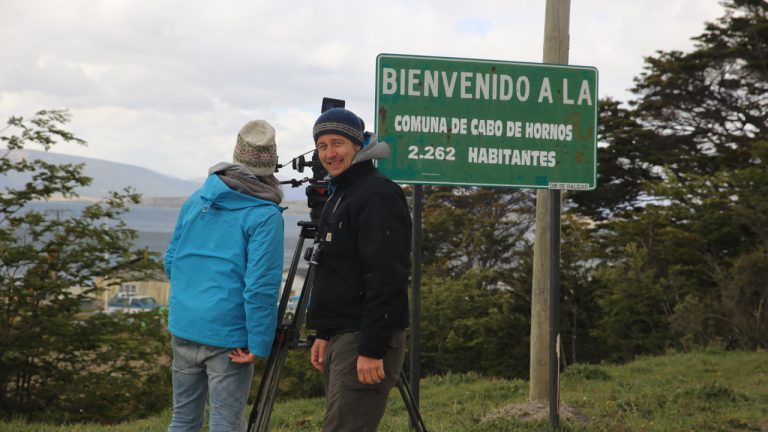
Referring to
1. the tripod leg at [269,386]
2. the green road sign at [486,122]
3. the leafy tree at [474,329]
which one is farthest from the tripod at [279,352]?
the leafy tree at [474,329]

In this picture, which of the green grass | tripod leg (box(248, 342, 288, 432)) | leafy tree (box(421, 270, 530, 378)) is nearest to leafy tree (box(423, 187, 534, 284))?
leafy tree (box(421, 270, 530, 378))

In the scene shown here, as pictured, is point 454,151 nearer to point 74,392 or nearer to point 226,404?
point 226,404

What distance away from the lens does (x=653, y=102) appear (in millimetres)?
33094

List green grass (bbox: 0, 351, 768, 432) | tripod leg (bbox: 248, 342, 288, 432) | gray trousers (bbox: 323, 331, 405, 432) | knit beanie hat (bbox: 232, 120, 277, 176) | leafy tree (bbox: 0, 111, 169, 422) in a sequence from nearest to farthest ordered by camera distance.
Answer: gray trousers (bbox: 323, 331, 405, 432) < knit beanie hat (bbox: 232, 120, 277, 176) < tripod leg (bbox: 248, 342, 288, 432) < green grass (bbox: 0, 351, 768, 432) < leafy tree (bbox: 0, 111, 169, 422)

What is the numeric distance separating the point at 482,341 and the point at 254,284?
2600 centimetres

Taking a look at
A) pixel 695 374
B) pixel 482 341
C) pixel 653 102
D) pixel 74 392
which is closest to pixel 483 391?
pixel 695 374

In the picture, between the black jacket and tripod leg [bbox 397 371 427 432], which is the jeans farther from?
tripod leg [bbox 397 371 427 432]

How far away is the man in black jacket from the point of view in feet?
10.0

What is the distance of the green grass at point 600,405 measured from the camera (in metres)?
6.17

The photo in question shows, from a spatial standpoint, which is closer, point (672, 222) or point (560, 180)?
point (560, 180)

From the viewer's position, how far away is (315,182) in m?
3.90

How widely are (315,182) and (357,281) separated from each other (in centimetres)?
85

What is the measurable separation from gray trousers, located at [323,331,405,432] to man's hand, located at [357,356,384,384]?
6cm

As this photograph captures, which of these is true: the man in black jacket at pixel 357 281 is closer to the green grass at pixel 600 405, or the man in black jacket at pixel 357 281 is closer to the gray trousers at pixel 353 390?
the gray trousers at pixel 353 390
